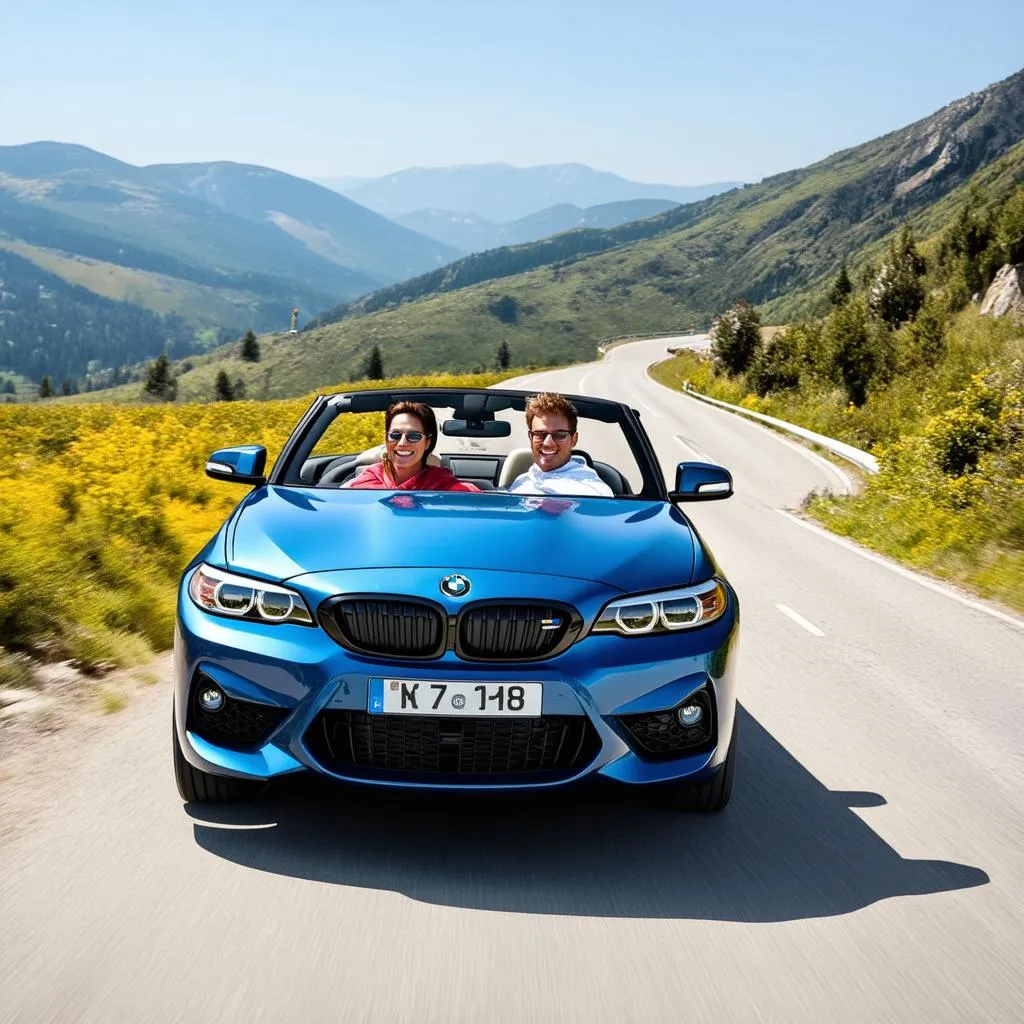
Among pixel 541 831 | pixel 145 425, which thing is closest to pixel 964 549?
pixel 541 831

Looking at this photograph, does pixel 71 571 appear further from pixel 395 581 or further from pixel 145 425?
Answer: pixel 145 425

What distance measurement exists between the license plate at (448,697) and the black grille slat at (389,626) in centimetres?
10

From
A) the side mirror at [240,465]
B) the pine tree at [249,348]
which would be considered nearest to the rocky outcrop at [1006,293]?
the side mirror at [240,465]

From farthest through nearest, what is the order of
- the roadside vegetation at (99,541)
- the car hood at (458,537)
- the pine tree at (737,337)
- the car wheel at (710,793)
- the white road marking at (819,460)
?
the pine tree at (737,337)
the white road marking at (819,460)
the roadside vegetation at (99,541)
the car wheel at (710,793)
the car hood at (458,537)

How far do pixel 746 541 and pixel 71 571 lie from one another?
293 inches

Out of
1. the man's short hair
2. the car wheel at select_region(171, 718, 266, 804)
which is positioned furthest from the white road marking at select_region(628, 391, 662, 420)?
the car wheel at select_region(171, 718, 266, 804)

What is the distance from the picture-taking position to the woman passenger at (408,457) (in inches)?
182

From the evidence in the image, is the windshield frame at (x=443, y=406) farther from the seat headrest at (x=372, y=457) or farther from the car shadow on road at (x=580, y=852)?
the car shadow on road at (x=580, y=852)

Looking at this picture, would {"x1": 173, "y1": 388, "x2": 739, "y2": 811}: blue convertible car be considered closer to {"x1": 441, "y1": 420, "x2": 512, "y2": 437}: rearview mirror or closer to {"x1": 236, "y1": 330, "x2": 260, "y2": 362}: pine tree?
{"x1": 441, "y1": 420, "x2": 512, "y2": 437}: rearview mirror

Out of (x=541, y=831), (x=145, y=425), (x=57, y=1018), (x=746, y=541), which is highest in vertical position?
(x=57, y=1018)

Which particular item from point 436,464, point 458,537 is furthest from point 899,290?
point 458,537

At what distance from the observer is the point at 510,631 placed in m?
3.20

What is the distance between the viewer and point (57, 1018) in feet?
7.55

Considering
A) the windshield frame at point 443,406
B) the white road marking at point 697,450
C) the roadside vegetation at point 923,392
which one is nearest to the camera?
→ the windshield frame at point 443,406
